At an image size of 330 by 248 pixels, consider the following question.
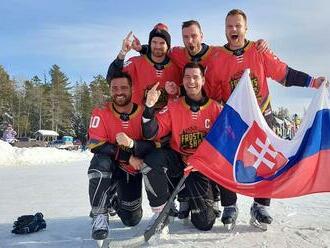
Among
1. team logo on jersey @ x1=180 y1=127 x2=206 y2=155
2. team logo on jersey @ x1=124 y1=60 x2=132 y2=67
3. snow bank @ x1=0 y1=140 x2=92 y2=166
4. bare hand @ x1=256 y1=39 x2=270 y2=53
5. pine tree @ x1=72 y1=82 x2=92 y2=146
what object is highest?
bare hand @ x1=256 y1=39 x2=270 y2=53

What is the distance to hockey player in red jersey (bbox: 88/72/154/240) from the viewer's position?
4.55 meters

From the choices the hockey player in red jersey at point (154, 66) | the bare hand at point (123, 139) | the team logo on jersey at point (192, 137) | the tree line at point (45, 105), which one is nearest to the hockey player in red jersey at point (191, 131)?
the team logo on jersey at point (192, 137)

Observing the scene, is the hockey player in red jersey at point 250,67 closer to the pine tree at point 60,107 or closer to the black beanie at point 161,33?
the black beanie at point 161,33

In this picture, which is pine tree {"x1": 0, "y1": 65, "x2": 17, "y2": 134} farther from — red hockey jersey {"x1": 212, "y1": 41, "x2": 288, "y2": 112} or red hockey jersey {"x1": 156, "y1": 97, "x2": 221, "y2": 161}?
red hockey jersey {"x1": 156, "y1": 97, "x2": 221, "y2": 161}

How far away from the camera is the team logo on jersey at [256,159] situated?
4.60 metres

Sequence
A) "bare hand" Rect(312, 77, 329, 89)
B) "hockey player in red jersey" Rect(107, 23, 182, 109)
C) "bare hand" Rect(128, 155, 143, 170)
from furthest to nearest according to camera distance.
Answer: "hockey player in red jersey" Rect(107, 23, 182, 109) < "bare hand" Rect(312, 77, 329, 89) < "bare hand" Rect(128, 155, 143, 170)

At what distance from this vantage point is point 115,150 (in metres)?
4.79

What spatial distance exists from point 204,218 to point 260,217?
61 cm

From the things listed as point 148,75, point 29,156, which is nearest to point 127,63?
point 148,75

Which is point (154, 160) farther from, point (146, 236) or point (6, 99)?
point (6, 99)

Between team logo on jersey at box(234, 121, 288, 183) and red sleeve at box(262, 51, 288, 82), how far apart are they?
0.80 metres

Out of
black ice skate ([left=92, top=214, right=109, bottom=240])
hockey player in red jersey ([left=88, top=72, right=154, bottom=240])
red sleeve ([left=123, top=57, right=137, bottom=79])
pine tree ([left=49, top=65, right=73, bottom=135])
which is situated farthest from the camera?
pine tree ([left=49, top=65, right=73, bottom=135])

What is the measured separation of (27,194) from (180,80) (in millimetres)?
4444

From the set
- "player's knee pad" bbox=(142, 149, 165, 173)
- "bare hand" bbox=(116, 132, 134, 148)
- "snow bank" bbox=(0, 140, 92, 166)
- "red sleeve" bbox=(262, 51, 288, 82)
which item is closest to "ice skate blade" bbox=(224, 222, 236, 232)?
"player's knee pad" bbox=(142, 149, 165, 173)
